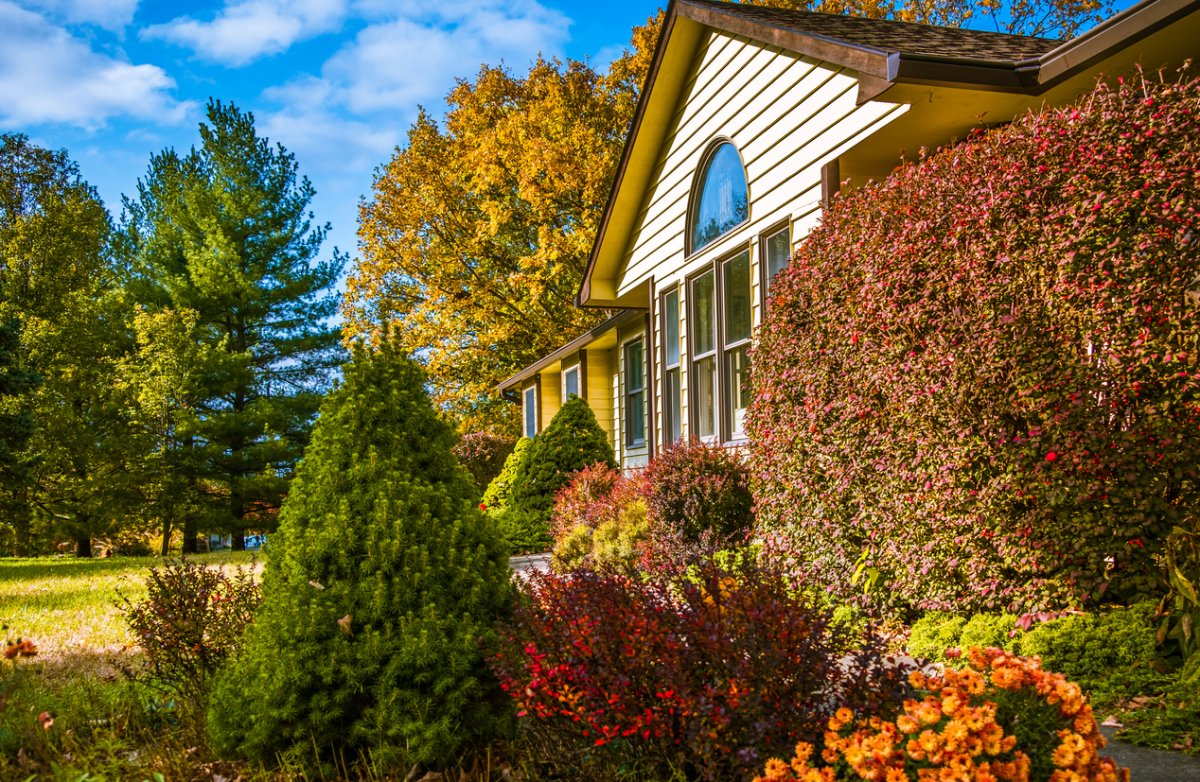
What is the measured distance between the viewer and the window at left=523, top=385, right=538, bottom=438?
2273cm

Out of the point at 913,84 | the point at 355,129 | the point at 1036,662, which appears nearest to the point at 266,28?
the point at 913,84

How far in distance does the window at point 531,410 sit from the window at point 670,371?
33.1ft

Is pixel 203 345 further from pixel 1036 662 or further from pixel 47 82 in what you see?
pixel 1036 662

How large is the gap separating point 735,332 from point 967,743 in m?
8.18

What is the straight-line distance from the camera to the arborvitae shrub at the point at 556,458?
13195mm

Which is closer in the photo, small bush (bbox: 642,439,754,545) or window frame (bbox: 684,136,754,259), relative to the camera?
small bush (bbox: 642,439,754,545)

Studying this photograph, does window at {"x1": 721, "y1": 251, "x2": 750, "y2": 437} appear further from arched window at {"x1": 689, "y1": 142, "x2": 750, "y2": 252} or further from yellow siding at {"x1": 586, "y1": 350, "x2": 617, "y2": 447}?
yellow siding at {"x1": 586, "y1": 350, "x2": 617, "y2": 447}

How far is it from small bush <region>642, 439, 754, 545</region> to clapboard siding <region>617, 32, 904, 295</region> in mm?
2688

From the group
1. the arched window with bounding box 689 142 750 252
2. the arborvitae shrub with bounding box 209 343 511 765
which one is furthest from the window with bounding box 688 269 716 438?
the arborvitae shrub with bounding box 209 343 511 765

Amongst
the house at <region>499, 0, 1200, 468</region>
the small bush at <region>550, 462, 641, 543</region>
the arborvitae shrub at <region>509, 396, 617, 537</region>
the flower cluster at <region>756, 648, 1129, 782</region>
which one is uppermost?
the house at <region>499, 0, 1200, 468</region>

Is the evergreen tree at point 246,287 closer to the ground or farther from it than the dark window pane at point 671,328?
farther from it

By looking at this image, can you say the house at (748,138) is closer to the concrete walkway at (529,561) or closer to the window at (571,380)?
the concrete walkway at (529,561)

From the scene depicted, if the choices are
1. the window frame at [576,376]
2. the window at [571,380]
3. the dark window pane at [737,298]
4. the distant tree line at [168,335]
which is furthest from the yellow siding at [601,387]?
the distant tree line at [168,335]

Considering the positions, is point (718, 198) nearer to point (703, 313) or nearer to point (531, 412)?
point (703, 313)
